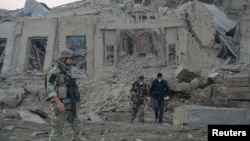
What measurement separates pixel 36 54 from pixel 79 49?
7.63 ft

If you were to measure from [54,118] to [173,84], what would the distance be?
33.8ft

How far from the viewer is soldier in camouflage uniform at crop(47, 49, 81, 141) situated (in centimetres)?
728

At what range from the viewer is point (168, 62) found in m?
19.9

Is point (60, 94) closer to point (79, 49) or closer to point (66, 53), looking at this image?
point (66, 53)

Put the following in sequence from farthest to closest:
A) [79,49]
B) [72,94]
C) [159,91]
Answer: [79,49]
[159,91]
[72,94]

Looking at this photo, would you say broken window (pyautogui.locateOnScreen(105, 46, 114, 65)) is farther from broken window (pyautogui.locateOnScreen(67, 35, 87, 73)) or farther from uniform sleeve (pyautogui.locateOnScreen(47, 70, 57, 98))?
uniform sleeve (pyautogui.locateOnScreen(47, 70, 57, 98))

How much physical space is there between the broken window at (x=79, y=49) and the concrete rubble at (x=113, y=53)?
4cm

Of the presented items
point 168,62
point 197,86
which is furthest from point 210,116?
point 168,62

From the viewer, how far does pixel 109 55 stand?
20750 millimetres

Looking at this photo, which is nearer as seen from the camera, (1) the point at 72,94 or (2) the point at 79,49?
(1) the point at 72,94

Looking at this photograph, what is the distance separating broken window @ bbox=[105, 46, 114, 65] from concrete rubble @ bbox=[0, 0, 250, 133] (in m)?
0.04

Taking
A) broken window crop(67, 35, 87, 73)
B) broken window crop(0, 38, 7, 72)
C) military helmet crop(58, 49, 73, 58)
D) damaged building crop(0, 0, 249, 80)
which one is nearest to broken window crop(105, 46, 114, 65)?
damaged building crop(0, 0, 249, 80)

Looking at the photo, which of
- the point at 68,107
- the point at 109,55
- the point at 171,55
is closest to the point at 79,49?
the point at 109,55

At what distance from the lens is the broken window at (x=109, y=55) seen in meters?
20.6
